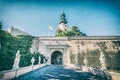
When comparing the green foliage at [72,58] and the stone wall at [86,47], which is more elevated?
the stone wall at [86,47]

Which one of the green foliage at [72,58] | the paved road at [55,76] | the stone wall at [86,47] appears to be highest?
the stone wall at [86,47]

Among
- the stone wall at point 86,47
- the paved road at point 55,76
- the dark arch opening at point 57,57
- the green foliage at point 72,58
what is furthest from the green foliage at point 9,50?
the green foliage at point 72,58

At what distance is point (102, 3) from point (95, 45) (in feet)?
37.9

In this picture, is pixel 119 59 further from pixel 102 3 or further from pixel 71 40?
pixel 102 3

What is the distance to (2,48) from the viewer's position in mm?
7645

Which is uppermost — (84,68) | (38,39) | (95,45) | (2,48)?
(38,39)

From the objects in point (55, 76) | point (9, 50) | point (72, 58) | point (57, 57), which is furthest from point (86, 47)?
point (9, 50)

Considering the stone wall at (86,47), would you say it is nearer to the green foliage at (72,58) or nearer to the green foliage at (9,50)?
the green foliage at (72,58)

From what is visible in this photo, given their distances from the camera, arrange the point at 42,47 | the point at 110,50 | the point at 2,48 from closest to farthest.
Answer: the point at 2,48 < the point at 110,50 < the point at 42,47

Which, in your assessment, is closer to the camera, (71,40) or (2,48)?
(2,48)

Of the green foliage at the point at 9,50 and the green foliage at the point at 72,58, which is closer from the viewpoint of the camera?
the green foliage at the point at 9,50

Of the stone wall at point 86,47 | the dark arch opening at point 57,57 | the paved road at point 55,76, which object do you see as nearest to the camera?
the paved road at point 55,76

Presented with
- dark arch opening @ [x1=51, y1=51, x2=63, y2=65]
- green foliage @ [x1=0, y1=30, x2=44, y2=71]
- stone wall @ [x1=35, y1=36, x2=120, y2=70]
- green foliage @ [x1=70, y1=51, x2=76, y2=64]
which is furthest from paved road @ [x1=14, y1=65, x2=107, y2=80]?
dark arch opening @ [x1=51, y1=51, x2=63, y2=65]

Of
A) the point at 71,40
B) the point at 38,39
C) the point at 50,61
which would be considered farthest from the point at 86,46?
the point at 38,39
